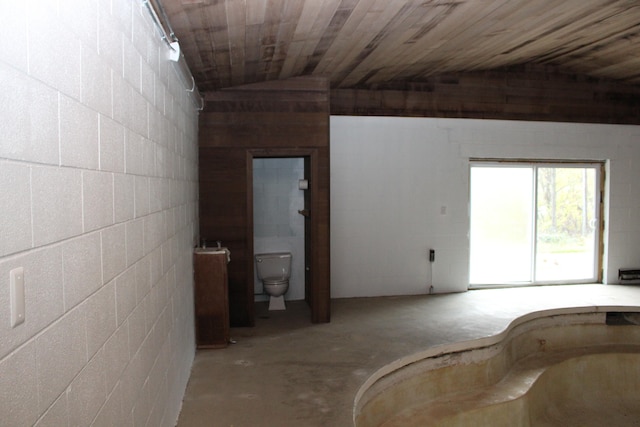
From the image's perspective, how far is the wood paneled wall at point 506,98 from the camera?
19.0 ft

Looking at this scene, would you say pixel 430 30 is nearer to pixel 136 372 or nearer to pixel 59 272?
pixel 136 372

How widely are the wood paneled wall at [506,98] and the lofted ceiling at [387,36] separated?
0.77 ft

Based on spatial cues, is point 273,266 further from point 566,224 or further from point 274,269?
point 566,224

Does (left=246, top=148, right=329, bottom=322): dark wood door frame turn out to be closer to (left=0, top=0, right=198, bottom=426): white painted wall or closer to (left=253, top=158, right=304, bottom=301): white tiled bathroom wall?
(left=253, top=158, right=304, bottom=301): white tiled bathroom wall

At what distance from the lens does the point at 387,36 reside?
3.76m

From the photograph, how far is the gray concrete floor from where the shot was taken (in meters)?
3.04

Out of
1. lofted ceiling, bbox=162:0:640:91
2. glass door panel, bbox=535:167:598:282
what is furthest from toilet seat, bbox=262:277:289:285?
glass door panel, bbox=535:167:598:282

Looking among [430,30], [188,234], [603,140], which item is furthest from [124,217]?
[603,140]

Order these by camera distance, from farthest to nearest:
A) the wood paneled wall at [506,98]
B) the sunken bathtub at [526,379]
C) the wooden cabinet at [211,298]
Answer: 1. the wood paneled wall at [506,98]
2. the wooden cabinet at [211,298]
3. the sunken bathtub at [526,379]

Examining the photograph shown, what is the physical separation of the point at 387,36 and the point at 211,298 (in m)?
2.49

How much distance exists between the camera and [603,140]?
6.48 metres

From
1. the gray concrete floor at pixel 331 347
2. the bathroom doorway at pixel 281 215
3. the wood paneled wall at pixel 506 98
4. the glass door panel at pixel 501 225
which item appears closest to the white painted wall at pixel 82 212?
the gray concrete floor at pixel 331 347

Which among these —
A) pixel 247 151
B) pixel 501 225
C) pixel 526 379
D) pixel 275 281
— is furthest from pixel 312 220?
pixel 501 225

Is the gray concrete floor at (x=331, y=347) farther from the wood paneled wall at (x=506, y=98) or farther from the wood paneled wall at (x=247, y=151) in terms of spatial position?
the wood paneled wall at (x=506, y=98)
